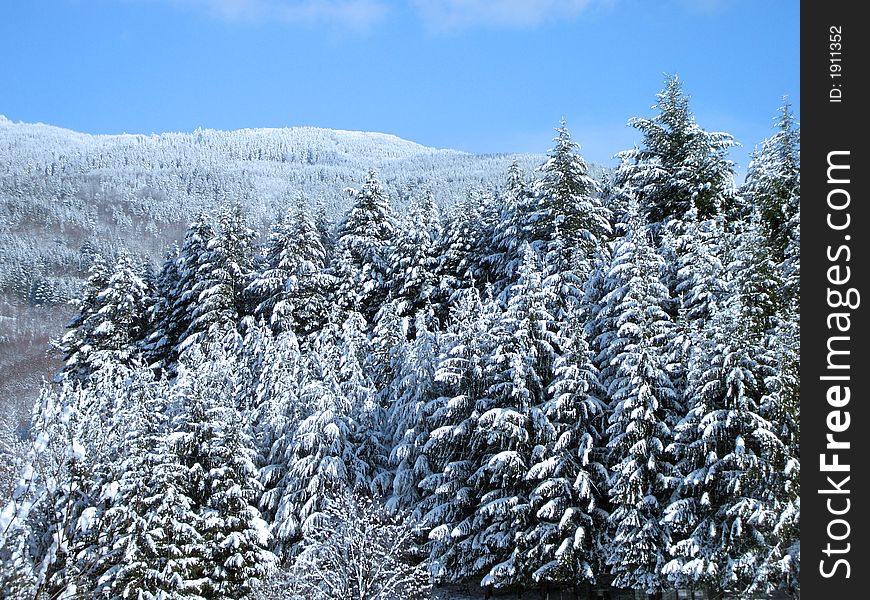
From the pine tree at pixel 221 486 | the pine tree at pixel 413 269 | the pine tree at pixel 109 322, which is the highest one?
the pine tree at pixel 413 269

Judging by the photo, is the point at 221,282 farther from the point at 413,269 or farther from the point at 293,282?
the point at 413,269

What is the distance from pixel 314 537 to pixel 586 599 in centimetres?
922

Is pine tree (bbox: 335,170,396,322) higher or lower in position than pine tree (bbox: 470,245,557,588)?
higher

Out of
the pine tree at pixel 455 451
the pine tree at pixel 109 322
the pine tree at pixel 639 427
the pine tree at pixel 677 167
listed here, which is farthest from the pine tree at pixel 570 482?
the pine tree at pixel 109 322

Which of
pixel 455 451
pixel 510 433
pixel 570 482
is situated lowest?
pixel 570 482

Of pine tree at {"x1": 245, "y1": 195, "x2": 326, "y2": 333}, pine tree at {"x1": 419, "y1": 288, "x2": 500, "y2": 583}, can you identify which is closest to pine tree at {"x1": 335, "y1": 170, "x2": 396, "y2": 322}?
pine tree at {"x1": 245, "y1": 195, "x2": 326, "y2": 333}

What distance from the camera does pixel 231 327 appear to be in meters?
38.2

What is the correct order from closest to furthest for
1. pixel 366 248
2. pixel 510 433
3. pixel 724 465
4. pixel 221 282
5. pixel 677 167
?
pixel 724 465 < pixel 510 433 < pixel 677 167 < pixel 221 282 < pixel 366 248

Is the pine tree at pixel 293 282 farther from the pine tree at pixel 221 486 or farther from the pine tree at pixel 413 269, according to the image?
the pine tree at pixel 221 486

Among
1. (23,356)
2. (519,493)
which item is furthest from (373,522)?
(23,356)

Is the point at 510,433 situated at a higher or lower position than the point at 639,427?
lower

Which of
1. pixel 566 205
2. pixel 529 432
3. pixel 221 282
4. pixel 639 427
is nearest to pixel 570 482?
pixel 529 432

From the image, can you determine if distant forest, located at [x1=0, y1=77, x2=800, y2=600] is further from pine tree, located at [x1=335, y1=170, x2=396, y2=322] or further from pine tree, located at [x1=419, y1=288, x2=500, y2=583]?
pine tree, located at [x1=335, y1=170, x2=396, y2=322]

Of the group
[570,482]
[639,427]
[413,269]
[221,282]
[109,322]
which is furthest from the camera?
[109,322]
